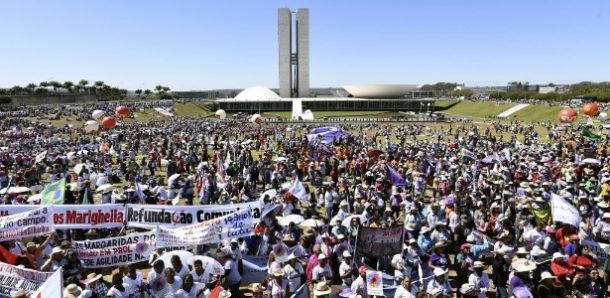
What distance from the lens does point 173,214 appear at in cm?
895

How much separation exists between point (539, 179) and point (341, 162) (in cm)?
862

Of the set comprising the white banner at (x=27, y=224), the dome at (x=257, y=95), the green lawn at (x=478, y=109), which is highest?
the dome at (x=257, y=95)

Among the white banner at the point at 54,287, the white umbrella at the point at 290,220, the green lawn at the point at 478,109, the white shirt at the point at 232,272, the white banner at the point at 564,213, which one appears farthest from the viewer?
the green lawn at the point at 478,109

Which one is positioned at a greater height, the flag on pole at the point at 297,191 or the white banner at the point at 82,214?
the white banner at the point at 82,214

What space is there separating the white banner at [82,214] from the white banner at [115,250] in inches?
27.0

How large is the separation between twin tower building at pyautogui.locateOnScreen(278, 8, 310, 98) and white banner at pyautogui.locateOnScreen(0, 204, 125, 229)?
11966cm

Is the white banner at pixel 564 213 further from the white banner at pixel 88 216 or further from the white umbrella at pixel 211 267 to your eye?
the white banner at pixel 88 216

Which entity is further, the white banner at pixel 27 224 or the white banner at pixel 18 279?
the white banner at pixel 27 224

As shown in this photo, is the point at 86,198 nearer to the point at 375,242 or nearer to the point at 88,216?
the point at 88,216

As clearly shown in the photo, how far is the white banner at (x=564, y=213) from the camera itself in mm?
9492

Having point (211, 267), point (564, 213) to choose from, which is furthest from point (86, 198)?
point (564, 213)

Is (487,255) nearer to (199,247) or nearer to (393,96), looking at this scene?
(199,247)

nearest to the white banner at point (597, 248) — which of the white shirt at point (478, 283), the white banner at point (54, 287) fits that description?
the white shirt at point (478, 283)

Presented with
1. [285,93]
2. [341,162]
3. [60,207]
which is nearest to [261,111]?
[285,93]
